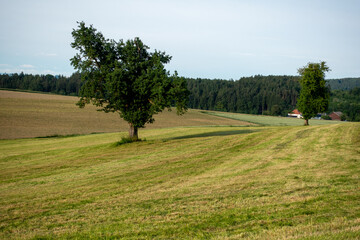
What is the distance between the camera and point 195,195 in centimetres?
1171

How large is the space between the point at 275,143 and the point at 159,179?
1293 cm

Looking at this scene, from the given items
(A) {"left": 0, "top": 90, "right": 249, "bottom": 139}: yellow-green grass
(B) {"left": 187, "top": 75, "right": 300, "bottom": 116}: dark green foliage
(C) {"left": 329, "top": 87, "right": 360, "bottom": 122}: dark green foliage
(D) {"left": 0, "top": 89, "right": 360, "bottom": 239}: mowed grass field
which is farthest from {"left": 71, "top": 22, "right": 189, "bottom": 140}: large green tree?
(B) {"left": 187, "top": 75, "right": 300, "bottom": 116}: dark green foliage

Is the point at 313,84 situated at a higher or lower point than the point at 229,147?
higher

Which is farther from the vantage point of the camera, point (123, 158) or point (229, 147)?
point (229, 147)

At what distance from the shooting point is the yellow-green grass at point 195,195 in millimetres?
8078

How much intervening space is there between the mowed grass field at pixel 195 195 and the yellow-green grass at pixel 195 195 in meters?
0.03

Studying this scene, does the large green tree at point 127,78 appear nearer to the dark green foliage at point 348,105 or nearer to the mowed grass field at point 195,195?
the mowed grass field at point 195,195

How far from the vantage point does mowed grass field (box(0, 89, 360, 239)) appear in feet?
26.5

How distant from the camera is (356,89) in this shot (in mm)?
183500

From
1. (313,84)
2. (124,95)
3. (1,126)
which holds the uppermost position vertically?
(313,84)

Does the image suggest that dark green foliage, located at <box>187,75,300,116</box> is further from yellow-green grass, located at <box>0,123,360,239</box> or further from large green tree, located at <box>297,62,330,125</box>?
yellow-green grass, located at <box>0,123,360,239</box>

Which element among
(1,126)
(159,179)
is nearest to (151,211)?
(159,179)

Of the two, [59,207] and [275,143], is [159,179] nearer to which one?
[59,207]

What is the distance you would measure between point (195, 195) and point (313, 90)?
39.8 meters
